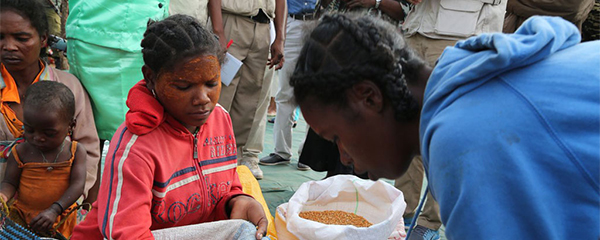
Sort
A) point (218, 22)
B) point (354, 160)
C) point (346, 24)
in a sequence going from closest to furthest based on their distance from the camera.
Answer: point (346, 24)
point (354, 160)
point (218, 22)

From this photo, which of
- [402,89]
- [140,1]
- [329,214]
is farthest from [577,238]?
[140,1]

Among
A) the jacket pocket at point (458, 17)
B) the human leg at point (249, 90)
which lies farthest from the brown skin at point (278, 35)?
the jacket pocket at point (458, 17)

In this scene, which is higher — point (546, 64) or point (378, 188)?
point (546, 64)

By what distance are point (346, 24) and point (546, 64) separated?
1.31 ft

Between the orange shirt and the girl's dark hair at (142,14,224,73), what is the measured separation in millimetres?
805

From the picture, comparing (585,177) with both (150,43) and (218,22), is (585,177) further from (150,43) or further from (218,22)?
(218,22)

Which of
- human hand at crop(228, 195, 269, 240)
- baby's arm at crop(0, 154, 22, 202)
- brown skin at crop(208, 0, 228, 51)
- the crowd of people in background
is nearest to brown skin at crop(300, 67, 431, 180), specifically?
the crowd of people in background

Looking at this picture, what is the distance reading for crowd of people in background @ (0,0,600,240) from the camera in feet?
2.76

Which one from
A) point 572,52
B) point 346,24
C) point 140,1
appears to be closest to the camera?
point 572,52

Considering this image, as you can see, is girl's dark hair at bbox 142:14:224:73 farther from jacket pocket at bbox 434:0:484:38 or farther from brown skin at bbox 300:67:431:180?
jacket pocket at bbox 434:0:484:38

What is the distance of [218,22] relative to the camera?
306 cm

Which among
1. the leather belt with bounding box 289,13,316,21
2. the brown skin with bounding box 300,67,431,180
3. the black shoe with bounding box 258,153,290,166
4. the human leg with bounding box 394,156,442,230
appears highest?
the brown skin with bounding box 300,67,431,180

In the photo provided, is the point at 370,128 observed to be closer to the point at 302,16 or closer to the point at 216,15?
the point at 216,15

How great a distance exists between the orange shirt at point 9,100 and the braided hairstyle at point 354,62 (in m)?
1.62
